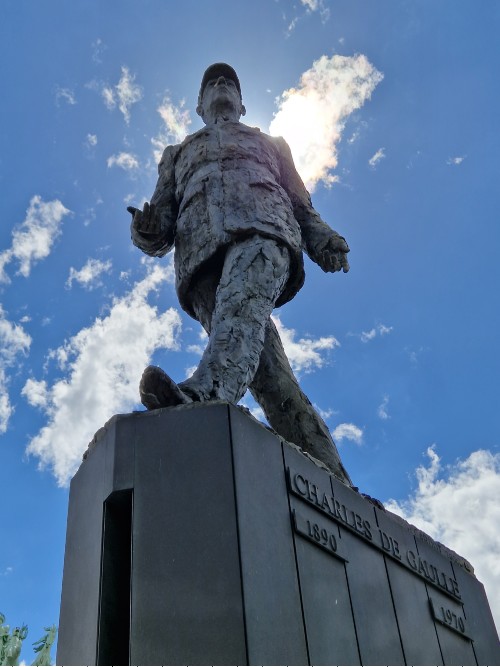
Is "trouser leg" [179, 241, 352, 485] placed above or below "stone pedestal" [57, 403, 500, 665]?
above

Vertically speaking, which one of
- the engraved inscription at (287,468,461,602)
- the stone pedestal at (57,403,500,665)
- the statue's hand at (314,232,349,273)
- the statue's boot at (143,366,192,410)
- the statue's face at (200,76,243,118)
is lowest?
the stone pedestal at (57,403,500,665)

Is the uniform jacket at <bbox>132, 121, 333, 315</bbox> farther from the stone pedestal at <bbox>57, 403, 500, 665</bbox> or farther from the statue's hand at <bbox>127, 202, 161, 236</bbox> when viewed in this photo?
the stone pedestal at <bbox>57, 403, 500, 665</bbox>

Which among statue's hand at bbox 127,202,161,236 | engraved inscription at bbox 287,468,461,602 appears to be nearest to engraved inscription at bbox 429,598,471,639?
engraved inscription at bbox 287,468,461,602

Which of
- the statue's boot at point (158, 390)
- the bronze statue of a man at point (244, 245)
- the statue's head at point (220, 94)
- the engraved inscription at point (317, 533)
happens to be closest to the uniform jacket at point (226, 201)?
the bronze statue of a man at point (244, 245)

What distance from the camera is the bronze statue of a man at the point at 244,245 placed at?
14.4 ft

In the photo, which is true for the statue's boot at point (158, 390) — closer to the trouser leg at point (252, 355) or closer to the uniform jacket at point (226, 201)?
the trouser leg at point (252, 355)

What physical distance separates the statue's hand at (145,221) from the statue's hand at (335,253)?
3.79 feet

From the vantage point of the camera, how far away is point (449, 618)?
4.36 m

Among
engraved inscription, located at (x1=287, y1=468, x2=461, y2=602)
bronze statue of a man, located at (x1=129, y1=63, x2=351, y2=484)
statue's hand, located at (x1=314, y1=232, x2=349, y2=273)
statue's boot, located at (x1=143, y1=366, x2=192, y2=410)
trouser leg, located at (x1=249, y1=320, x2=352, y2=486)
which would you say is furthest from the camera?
statue's hand, located at (x1=314, y1=232, x2=349, y2=273)

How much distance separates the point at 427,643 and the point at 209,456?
1.82 meters

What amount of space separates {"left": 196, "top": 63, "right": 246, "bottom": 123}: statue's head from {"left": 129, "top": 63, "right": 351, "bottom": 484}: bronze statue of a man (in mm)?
351

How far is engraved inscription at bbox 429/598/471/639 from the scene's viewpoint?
4195mm

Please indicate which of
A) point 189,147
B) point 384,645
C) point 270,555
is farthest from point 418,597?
point 189,147

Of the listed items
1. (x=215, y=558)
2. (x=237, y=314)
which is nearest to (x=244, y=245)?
Answer: (x=237, y=314)
